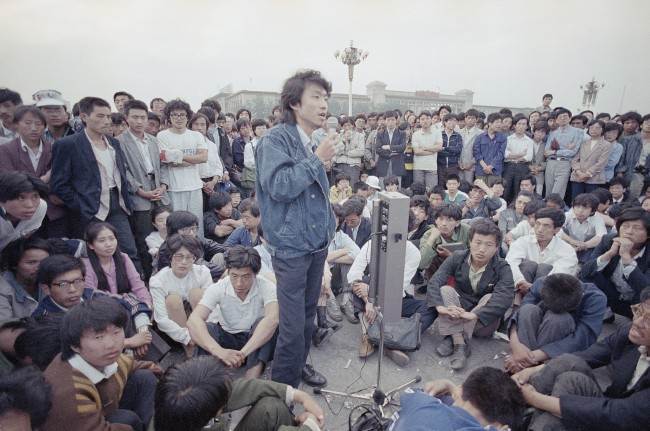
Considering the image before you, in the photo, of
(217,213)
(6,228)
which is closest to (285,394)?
(6,228)

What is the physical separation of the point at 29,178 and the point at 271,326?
7.92 feet

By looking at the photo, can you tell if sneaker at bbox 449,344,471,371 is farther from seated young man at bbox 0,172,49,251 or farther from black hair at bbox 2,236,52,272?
seated young man at bbox 0,172,49,251

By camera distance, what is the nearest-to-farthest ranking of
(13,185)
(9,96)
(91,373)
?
(91,373) → (13,185) → (9,96)

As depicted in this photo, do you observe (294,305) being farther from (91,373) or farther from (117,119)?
(117,119)

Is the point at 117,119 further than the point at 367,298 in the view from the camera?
Yes

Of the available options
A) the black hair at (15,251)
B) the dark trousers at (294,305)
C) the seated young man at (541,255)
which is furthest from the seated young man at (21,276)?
the seated young man at (541,255)

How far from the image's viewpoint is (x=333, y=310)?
407 centimetres

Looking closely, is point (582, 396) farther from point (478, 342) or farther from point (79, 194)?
point (79, 194)

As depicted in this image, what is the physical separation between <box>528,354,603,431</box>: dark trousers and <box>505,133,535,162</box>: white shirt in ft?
18.7

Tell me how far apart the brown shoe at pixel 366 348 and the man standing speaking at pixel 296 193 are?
1.26 metres

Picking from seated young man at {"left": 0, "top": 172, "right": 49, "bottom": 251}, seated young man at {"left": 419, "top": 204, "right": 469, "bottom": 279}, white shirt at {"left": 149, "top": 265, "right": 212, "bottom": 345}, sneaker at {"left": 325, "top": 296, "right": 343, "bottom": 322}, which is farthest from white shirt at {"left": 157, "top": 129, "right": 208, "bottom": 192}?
seated young man at {"left": 419, "top": 204, "right": 469, "bottom": 279}

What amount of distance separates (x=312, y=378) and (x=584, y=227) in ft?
14.1

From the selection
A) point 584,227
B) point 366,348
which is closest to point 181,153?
point 366,348

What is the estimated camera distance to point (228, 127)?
742 centimetres
